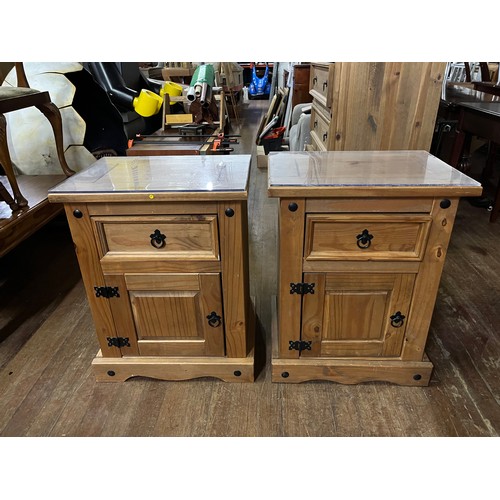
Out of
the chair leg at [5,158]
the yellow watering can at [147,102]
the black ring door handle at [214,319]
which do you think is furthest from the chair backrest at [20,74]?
the black ring door handle at [214,319]

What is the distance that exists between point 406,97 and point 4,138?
5.80 feet

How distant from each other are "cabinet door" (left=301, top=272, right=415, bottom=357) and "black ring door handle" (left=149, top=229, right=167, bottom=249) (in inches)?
19.2

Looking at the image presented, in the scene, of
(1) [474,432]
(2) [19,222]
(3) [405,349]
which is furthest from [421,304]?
(2) [19,222]

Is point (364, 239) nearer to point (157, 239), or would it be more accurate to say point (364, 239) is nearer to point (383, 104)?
point (157, 239)

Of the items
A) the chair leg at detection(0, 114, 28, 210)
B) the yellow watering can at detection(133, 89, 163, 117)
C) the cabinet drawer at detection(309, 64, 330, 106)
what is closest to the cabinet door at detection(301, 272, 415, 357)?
the cabinet drawer at detection(309, 64, 330, 106)

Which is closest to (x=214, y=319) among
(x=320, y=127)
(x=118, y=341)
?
(x=118, y=341)

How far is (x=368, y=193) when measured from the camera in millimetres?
1114

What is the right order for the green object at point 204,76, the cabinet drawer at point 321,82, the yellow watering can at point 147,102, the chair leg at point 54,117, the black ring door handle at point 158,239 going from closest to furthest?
the black ring door handle at point 158,239, the cabinet drawer at point 321,82, the chair leg at point 54,117, the green object at point 204,76, the yellow watering can at point 147,102

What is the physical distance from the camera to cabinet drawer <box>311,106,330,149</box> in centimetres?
203

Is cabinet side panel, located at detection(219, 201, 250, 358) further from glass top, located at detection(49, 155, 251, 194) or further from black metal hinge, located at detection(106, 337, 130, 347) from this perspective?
black metal hinge, located at detection(106, 337, 130, 347)

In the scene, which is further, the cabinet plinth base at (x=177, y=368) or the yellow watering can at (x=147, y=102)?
the yellow watering can at (x=147, y=102)

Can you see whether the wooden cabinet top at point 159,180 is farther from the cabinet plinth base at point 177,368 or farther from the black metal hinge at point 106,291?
the cabinet plinth base at point 177,368

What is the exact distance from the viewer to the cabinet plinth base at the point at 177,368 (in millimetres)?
1438

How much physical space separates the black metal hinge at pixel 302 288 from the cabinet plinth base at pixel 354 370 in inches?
11.7
